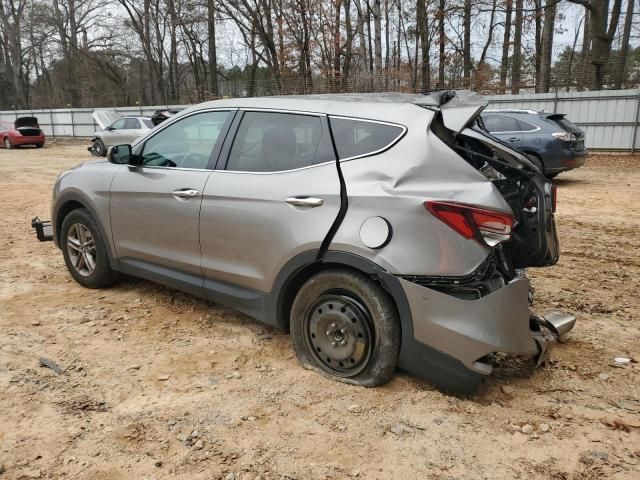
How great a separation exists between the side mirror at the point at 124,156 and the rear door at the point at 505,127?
897 centimetres

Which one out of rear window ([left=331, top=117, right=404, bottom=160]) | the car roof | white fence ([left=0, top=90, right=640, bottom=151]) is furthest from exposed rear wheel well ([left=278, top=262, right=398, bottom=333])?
white fence ([left=0, top=90, right=640, bottom=151])

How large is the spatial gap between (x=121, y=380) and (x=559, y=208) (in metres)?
7.90

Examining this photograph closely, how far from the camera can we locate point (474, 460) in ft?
8.41

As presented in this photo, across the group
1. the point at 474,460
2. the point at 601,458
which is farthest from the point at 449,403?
the point at 601,458

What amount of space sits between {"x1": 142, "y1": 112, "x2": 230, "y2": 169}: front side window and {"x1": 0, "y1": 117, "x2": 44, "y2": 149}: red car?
79.8 feet

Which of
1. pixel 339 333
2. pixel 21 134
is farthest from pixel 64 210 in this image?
pixel 21 134

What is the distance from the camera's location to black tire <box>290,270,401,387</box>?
3029 mm

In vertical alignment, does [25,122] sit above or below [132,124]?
above

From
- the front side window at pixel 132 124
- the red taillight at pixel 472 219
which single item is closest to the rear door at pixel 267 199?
the red taillight at pixel 472 219

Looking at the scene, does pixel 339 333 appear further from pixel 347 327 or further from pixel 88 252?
pixel 88 252

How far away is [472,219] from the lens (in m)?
2.79

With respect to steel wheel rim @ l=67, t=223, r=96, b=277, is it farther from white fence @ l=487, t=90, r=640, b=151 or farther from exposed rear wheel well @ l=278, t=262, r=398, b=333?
white fence @ l=487, t=90, r=640, b=151

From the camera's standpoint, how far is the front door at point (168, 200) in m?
3.86

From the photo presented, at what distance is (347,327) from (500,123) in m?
10.1
